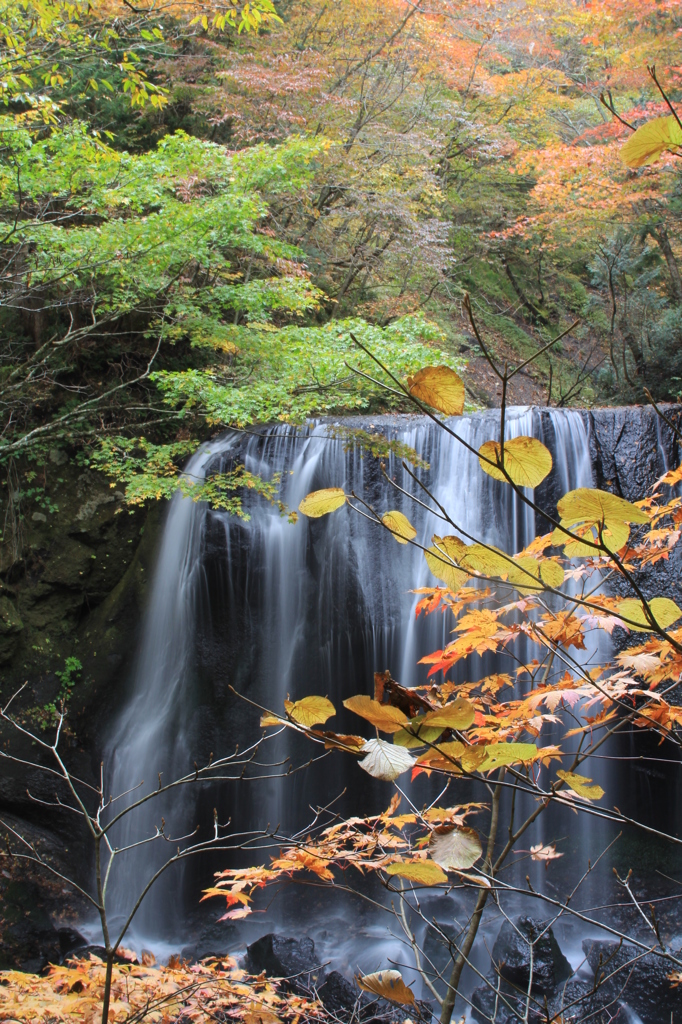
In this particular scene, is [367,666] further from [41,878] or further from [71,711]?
[41,878]

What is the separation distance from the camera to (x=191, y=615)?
6.89 m

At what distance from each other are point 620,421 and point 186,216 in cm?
463

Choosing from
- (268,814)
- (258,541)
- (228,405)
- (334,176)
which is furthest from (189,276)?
(268,814)

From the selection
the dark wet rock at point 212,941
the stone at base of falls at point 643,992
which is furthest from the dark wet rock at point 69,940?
the stone at base of falls at point 643,992

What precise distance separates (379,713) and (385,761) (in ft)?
0.19

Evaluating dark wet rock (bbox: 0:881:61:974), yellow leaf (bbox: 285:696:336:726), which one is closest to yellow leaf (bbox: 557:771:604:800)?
yellow leaf (bbox: 285:696:336:726)

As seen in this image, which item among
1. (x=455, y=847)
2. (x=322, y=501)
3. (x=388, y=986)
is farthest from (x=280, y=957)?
(x=322, y=501)

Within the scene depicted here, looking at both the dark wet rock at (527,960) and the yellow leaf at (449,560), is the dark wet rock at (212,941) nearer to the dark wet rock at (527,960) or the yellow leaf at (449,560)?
the dark wet rock at (527,960)

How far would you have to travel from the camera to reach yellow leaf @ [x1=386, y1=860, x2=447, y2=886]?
3.27 feet

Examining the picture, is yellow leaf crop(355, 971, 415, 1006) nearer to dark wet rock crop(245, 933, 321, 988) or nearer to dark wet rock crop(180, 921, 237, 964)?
dark wet rock crop(245, 933, 321, 988)

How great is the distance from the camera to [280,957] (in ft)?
16.2

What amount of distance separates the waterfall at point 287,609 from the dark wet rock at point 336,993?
1.89 metres

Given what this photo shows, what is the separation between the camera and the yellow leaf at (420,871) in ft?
3.27

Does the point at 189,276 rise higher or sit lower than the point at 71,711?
higher
